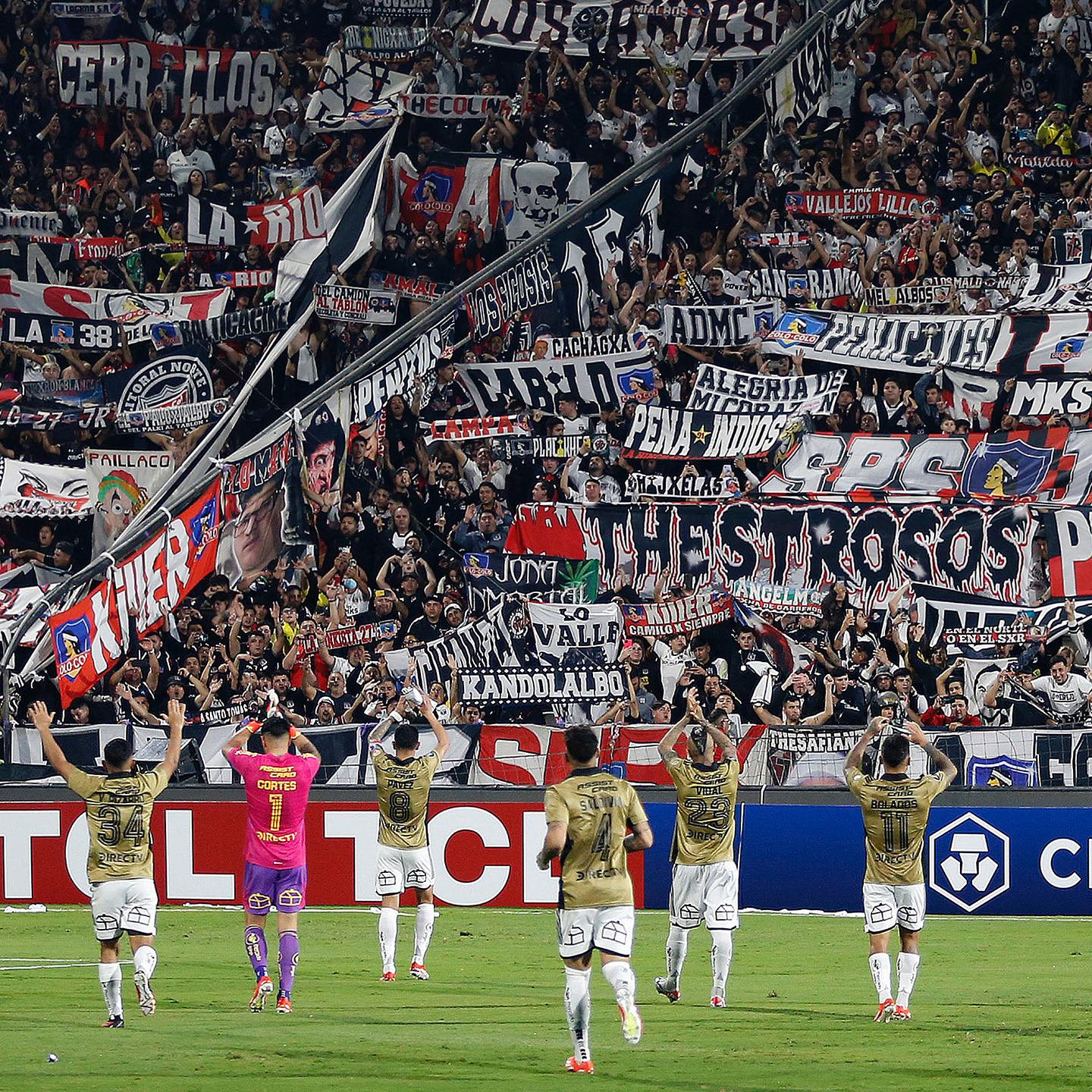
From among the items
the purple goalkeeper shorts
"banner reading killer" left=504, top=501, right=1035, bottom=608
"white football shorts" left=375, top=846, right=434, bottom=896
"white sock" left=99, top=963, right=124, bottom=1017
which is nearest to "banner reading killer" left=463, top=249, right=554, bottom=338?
"banner reading killer" left=504, top=501, right=1035, bottom=608

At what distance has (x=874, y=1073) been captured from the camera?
10922mm

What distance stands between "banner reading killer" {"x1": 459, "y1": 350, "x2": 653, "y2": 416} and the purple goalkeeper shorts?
1326cm

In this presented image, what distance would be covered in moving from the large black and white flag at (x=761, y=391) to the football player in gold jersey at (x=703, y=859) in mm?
11059

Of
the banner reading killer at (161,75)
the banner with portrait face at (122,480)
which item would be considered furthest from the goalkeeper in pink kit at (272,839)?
the banner reading killer at (161,75)

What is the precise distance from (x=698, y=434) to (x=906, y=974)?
505 inches

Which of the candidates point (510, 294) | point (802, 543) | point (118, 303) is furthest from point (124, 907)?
point (118, 303)

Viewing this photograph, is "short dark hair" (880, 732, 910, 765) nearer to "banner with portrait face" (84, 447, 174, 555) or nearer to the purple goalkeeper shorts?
the purple goalkeeper shorts

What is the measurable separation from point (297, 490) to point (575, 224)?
6173 mm

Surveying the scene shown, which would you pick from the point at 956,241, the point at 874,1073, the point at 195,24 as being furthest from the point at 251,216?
the point at 874,1073

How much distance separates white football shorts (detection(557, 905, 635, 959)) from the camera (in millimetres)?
10742

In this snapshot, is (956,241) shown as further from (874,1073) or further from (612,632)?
(874,1073)

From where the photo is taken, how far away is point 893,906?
526 inches

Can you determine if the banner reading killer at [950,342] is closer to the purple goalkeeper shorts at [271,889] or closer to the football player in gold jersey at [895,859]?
the football player in gold jersey at [895,859]

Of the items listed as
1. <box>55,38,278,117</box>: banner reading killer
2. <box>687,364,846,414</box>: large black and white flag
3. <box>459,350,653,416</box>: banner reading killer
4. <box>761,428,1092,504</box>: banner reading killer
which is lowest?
<box>761,428,1092,504</box>: banner reading killer
